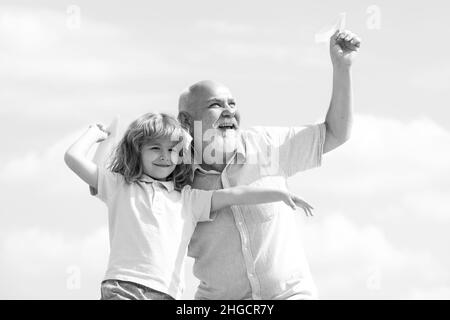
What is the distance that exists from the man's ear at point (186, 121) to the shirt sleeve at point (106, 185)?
54 cm

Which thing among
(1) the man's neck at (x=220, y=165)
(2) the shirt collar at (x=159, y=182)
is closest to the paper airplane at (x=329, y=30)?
(1) the man's neck at (x=220, y=165)

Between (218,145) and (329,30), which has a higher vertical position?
(329,30)

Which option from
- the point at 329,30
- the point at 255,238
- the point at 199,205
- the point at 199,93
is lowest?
the point at 255,238

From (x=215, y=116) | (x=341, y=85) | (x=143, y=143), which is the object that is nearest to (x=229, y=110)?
(x=215, y=116)

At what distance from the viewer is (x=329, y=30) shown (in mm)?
4910

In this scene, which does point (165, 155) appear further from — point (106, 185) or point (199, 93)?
point (199, 93)

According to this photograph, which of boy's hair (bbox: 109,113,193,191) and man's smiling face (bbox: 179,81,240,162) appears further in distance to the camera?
man's smiling face (bbox: 179,81,240,162)

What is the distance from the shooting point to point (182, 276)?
4547 millimetres

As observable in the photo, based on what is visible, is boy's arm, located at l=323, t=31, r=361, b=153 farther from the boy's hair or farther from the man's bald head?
the boy's hair

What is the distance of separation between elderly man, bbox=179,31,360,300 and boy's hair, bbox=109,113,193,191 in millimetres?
133

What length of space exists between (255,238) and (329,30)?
1.36 m

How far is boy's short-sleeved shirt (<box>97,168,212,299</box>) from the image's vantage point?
14.4 feet

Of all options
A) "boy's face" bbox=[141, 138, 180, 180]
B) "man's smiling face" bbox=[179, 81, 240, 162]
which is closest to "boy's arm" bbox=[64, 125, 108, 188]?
"boy's face" bbox=[141, 138, 180, 180]

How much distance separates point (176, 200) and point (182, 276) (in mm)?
434
